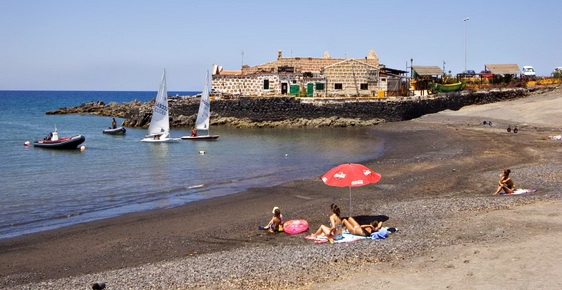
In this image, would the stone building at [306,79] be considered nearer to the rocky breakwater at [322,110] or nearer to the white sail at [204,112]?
the rocky breakwater at [322,110]

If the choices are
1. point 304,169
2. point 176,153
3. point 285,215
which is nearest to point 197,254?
point 285,215

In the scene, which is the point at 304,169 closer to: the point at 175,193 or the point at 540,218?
the point at 175,193

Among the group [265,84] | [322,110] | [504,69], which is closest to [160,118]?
[322,110]

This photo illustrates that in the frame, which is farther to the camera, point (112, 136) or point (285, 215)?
point (112, 136)

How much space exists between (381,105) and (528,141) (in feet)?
87.4

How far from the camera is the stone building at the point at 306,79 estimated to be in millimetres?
67562

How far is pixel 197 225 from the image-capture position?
733 inches

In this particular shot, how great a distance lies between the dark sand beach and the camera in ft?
38.5

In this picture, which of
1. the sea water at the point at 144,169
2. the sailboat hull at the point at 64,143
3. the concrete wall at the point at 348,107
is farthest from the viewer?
the concrete wall at the point at 348,107

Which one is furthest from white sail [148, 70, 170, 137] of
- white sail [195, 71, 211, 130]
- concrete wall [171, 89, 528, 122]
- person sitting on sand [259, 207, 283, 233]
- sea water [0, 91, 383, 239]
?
person sitting on sand [259, 207, 283, 233]

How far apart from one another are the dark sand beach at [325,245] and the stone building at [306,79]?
40.4m

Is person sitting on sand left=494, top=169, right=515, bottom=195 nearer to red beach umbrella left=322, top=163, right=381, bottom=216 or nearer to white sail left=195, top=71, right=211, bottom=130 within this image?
red beach umbrella left=322, top=163, right=381, bottom=216

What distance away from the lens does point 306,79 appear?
68.9 meters

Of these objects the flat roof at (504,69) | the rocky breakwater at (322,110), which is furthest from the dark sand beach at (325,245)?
the flat roof at (504,69)
